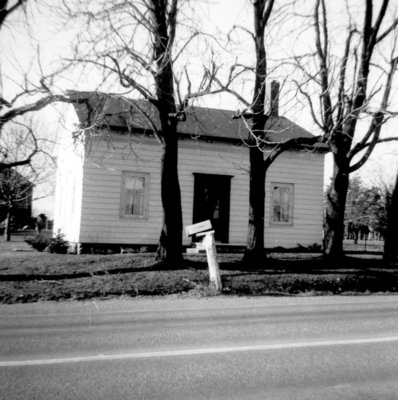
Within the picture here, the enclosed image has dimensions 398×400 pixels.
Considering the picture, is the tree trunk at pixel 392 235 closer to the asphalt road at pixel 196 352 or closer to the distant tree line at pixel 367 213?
the asphalt road at pixel 196 352

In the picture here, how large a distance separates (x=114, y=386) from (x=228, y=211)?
47.5ft

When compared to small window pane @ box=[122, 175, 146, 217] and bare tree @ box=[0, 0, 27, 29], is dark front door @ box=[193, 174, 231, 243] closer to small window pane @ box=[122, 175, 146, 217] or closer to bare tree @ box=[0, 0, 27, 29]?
small window pane @ box=[122, 175, 146, 217]

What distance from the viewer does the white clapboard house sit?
16719mm

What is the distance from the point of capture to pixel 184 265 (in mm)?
11734

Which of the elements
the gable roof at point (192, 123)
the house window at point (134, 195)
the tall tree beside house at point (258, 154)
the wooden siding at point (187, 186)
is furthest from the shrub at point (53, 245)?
the tall tree beside house at point (258, 154)

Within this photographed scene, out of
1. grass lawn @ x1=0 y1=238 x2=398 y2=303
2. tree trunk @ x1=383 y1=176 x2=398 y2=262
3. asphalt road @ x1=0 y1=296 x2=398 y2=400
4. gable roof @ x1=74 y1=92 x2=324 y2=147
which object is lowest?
asphalt road @ x1=0 y1=296 x2=398 y2=400

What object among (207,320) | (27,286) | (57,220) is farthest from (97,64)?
(57,220)

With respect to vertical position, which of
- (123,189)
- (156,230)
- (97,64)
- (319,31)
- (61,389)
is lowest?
(61,389)

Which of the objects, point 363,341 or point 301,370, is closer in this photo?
point 301,370

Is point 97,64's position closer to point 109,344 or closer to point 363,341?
point 109,344

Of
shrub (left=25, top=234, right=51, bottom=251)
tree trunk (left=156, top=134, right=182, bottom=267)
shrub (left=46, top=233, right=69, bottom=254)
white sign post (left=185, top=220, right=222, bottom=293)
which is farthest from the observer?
shrub (left=25, top=234, right=51, bottom=251)

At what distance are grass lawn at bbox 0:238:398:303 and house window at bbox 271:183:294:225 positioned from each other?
5860 millimetres

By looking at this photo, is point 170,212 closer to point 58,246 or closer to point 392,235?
point 58,246

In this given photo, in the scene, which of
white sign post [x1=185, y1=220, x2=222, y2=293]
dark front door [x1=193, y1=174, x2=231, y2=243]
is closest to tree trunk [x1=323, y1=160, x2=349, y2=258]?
dark front door [x1=193, y1=174, x2=231, y2=243]
